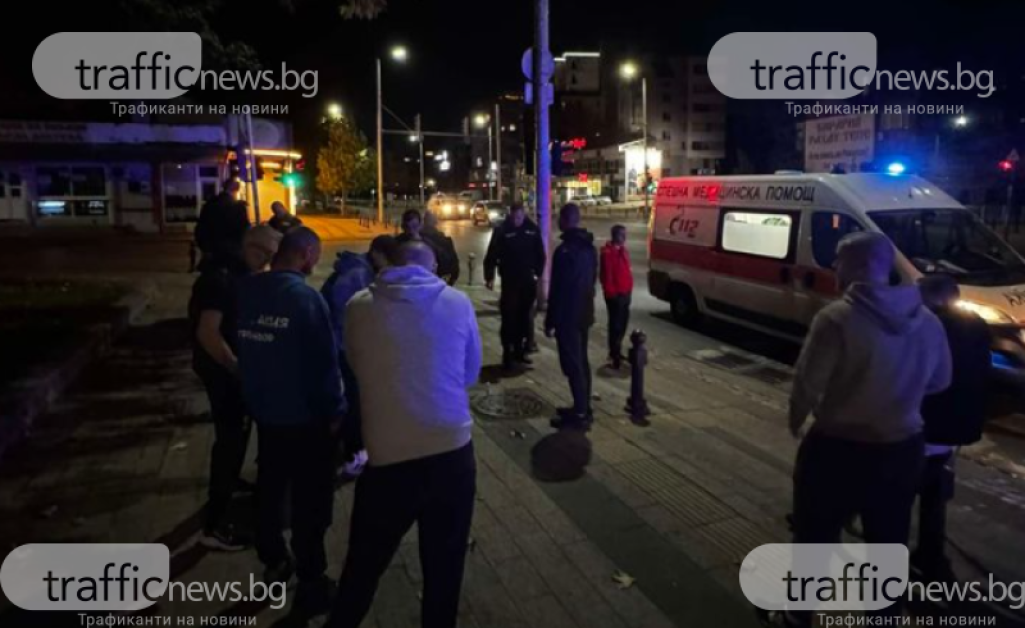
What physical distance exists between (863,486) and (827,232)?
673cm

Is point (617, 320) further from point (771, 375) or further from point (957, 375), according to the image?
point (957, 375)

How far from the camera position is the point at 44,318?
36.6 ft

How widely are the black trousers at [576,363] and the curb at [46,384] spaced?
4.60 m

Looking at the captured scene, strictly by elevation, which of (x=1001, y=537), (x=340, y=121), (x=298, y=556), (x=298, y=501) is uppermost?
(x=340, y=121)

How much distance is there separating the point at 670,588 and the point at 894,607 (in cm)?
116

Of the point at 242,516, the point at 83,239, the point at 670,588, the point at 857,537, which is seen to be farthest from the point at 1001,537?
the point at 83,239

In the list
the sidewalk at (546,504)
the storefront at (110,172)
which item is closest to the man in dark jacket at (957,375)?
the sidewalk at (546,504)

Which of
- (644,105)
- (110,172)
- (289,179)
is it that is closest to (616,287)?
(289,179)

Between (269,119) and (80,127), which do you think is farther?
(269,119)

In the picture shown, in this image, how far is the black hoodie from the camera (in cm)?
674

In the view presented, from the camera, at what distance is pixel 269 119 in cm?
3903

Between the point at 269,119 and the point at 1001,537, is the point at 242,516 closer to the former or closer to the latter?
the point at 1001,537

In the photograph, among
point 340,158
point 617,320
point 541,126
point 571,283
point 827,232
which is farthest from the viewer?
point 340,158
